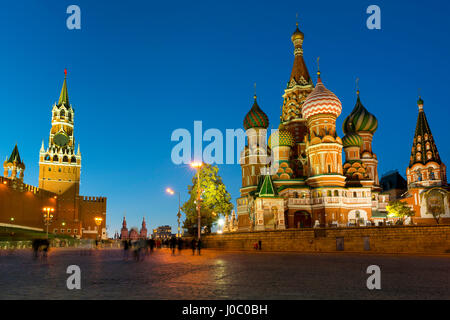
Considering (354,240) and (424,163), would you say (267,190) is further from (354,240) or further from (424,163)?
(424,163)

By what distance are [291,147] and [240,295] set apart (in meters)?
50.2

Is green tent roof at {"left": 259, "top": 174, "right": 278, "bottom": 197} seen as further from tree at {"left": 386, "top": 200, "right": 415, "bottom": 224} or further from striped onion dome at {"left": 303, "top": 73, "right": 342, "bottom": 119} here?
tree at {"left": 386, "top": 200, "right": 415, "bottom": 224}

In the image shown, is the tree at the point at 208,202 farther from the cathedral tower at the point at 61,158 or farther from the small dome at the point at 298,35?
the cathedral tower at the point at 61,158

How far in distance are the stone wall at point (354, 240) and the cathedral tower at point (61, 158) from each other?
77282 mm

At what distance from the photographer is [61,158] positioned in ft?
335

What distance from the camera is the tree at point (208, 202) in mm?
42781

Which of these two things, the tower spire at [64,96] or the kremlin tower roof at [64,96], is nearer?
the kremlin tower roof at [64,96]

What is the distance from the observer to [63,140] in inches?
4154

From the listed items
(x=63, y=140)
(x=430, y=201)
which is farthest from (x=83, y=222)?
(x=430, y=201)

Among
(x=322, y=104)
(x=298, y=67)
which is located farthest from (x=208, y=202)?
(x=298, y=67)

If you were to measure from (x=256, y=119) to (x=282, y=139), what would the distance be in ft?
18.1

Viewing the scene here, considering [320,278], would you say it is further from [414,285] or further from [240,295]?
[240,295]

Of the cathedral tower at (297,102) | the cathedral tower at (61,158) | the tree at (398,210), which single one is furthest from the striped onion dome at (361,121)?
the cathedral tower at (61,158)

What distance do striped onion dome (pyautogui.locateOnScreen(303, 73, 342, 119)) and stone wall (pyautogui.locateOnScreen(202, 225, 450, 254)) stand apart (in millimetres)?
Result: 23178
